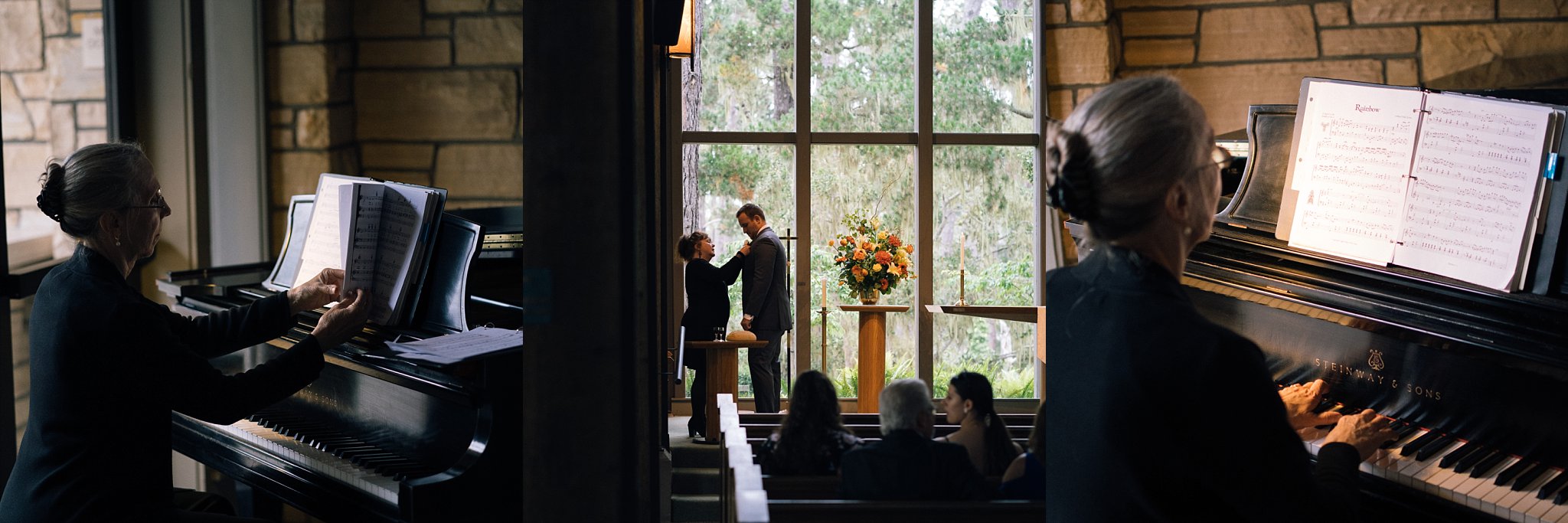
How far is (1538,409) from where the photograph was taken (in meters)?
1.76

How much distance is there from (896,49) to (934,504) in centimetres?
509

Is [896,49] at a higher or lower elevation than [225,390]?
higher

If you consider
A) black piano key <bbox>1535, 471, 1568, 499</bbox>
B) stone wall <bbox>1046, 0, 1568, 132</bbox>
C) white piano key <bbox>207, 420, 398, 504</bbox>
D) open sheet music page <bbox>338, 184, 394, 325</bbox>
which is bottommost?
white piano key <bbox>207, 420, 398, 504</bbox>

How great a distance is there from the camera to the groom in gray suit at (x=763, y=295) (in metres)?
5.96

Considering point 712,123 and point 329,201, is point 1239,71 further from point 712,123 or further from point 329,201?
point 329,201

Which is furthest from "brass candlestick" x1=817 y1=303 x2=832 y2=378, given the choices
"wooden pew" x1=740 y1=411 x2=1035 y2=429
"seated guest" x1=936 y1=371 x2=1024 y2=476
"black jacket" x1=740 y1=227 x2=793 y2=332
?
"seated guest" x1=936 y1=371 x2=1024 y2=476

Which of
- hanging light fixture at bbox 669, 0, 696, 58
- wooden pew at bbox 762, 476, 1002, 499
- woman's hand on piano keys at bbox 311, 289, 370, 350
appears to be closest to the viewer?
woman's hand on piano keys at bbox 311, 289, 370, 350

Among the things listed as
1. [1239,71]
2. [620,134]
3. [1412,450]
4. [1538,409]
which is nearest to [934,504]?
[1412,450]

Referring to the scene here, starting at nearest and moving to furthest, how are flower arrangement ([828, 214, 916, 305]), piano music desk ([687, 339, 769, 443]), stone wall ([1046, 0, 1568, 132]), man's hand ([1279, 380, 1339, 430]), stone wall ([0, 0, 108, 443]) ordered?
man's hand ([1279, 380, 1339, 430]) → stone wall ([0, 0, 108, 443]) → piano music desk ([687, 339, 769, 443]) → stone wall ([1046, 0, 1568, 132]) → flower arrangement ([828, 214, 916, 305])

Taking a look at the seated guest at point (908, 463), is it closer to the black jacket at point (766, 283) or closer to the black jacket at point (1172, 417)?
the black jacket at point (1172, 417)

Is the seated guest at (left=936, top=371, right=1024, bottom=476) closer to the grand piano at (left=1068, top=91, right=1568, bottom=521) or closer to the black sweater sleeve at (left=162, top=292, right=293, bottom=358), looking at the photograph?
the grand piano at (left=1068, top=91, right=1568, bottom=521)

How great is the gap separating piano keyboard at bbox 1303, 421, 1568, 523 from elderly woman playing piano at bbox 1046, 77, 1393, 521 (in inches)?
27.6

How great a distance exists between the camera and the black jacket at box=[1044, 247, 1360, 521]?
1062 mm

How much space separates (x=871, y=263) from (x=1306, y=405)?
167 inches
